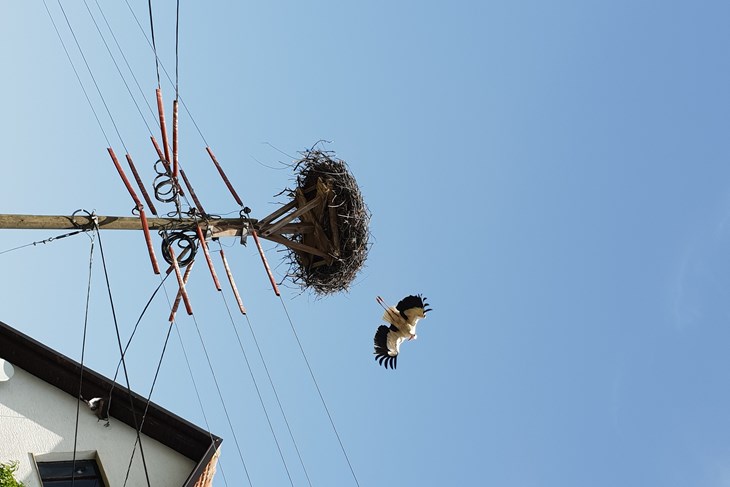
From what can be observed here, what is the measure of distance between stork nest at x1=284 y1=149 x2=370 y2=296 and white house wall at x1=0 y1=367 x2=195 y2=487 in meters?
3.63

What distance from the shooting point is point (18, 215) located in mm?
9219

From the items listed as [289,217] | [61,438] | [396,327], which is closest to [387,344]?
[396,327]

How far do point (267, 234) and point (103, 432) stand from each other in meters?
3.61

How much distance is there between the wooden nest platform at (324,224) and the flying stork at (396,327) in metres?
0.89

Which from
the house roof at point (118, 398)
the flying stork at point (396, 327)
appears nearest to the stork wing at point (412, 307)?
the flying stork at point (396, 327)

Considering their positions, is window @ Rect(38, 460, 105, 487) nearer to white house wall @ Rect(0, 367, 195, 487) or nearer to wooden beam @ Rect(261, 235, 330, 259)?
white house wall @ Rect(0, 367, 195, 487)

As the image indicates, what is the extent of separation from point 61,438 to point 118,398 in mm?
969

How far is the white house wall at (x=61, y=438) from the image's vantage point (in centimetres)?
1170

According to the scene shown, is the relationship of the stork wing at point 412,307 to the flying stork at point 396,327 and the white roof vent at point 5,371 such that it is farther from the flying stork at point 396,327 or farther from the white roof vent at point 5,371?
the white roof vent at point 5,371

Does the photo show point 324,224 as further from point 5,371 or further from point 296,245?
point 5,371

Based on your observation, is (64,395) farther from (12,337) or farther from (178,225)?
(178,225)

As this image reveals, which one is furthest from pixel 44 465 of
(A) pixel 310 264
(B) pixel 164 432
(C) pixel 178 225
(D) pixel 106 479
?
(A) pixel 310 264

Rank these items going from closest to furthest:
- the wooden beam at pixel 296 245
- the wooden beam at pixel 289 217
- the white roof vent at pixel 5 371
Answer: the white roof vent at pixel 5 371, the wooden beam at pixel 289 217, the wooden beam at pixel 296 245

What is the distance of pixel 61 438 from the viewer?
1202 cm
